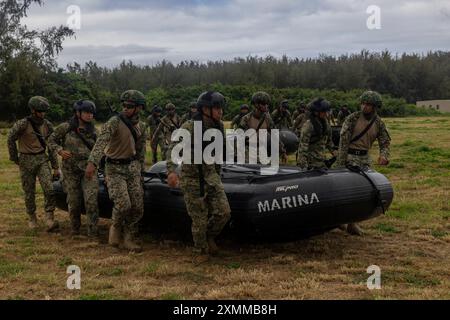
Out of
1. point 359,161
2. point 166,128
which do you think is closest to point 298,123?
point 166,128

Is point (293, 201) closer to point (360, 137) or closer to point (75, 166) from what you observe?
point (360, 137)

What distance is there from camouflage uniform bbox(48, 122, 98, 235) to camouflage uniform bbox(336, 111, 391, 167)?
3279 mm

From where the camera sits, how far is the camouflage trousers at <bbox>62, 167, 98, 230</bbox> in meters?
7.29

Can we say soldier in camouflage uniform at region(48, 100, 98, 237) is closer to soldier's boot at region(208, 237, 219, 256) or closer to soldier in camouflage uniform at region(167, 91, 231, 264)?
soldier in camouflage uniform at region(167, 91, 231, 264)

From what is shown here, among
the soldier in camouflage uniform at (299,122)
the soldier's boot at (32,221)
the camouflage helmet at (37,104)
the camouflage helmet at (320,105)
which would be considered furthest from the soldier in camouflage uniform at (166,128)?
the camouflage helmet at (320,105)

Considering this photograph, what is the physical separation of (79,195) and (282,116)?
778 centimetres

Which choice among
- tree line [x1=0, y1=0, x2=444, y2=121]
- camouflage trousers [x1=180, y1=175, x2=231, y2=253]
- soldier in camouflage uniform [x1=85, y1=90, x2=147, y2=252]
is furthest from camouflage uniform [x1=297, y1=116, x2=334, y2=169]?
tree line [x1=0, y1=0, x2=444, y2=121]

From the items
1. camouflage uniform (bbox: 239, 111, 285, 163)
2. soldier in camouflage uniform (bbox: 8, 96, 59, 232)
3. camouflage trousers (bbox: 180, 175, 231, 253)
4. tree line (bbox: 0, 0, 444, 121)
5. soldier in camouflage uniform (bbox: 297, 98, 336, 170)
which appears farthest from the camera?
tree line (bbox: 0, 0, 444, 121)

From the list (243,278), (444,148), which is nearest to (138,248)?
(243,278)

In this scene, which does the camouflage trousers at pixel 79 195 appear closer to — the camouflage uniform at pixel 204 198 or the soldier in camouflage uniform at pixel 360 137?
the camouflage uniform at pixel 204 198

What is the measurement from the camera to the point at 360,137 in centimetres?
755

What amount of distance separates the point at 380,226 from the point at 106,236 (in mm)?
3705
